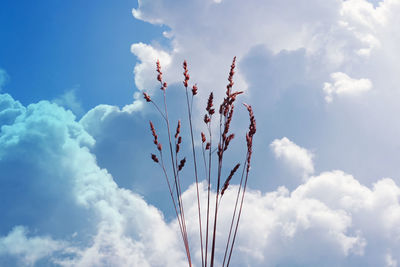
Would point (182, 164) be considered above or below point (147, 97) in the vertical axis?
below

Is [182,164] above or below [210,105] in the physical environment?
→ below

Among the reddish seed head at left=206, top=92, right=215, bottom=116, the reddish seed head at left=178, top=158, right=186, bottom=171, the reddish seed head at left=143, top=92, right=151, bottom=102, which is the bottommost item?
the reddish seed head at left=178, top=158, right=186, bottom=171

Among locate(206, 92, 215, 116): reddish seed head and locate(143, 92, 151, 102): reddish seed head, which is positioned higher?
locate(143, 92, 151, 102): reddish seed head

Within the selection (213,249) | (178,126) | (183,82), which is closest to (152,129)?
(178,126)

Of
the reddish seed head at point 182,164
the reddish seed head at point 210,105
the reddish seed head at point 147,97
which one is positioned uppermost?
the reddish seed head at point 147,97

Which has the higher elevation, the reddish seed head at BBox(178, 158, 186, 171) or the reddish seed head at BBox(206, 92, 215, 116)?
the reddish seed head at BBox(206, 92, 215, 116)

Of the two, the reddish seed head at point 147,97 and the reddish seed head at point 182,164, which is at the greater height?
the reddish seed head at point 147,97

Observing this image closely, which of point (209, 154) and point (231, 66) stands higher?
point (231, 66)

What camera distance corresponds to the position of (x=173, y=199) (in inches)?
99.6

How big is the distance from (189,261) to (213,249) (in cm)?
23

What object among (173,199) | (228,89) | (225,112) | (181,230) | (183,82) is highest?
(183,82)

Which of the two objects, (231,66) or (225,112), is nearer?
(225,112)

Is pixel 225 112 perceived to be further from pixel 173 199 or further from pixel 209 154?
pixel 173 199

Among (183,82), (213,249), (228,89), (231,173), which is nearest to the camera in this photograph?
(213,249)
